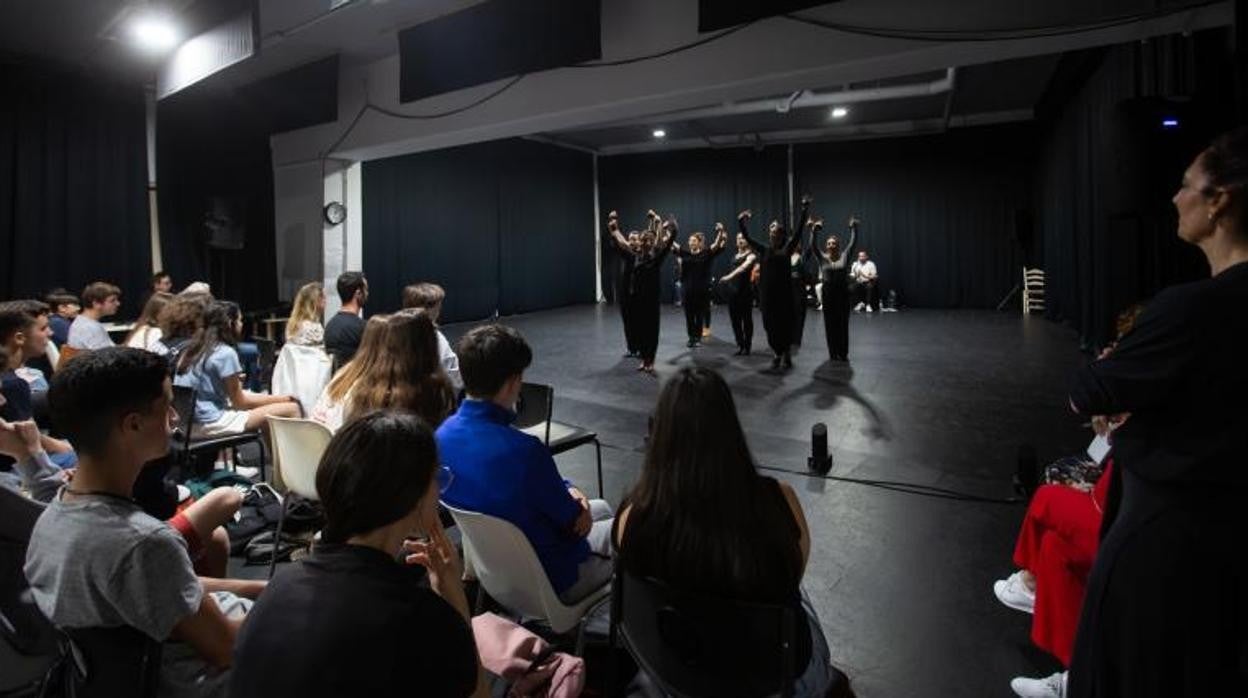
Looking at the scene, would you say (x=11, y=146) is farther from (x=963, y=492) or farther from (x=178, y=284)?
(x=963, y=492)

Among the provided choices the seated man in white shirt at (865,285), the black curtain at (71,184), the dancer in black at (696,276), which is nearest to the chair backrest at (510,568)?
the dancer in black at (696,276)

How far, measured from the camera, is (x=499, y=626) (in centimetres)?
166

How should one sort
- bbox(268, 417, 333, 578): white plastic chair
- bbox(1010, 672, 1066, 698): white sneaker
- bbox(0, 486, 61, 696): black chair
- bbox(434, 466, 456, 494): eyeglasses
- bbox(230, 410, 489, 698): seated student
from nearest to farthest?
bbox(230, 410, 489, 698): seated student → bbox(0, 486, 61, 696): black chair → bbox(434, 466, 456, 494): eyeglasses → bbox(1010, 672, 1066, 698): white sneaker → bbox(268, 417, 333, 578): white plastic chair

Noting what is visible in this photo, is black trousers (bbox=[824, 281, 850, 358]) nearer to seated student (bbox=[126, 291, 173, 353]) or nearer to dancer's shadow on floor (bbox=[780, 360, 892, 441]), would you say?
dancer's shadow on floor (bbox=[780, 360, 892, 441])

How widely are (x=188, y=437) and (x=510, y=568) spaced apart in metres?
2.01

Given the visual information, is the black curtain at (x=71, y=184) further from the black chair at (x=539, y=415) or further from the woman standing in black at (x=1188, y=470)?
the woman standing in black at (x=1188, y=470)

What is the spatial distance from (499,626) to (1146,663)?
1.25m

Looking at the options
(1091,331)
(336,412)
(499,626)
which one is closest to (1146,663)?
(499,626)

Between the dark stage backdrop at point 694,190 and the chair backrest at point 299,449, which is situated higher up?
the dark stage backdrop at point 694,190

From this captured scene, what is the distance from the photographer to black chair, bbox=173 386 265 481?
3.08m

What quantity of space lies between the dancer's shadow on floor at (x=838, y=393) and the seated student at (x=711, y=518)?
3.57 m

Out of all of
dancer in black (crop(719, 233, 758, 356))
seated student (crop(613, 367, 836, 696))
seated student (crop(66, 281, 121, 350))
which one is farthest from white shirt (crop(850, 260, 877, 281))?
seated student (crop(613, 367, 836, 696))

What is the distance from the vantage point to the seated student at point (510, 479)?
1790 mm

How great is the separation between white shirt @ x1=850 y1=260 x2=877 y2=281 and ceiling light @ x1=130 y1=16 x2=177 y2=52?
38.2 ft
